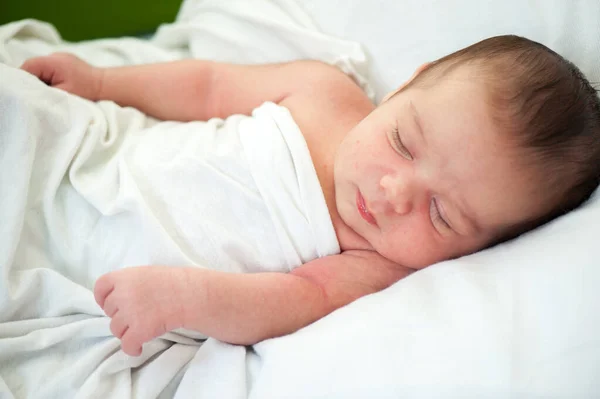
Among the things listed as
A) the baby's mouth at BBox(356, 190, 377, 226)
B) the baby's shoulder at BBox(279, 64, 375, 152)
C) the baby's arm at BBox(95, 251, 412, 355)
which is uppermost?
the baby's shoulder at BBox(279, 64, 375, 152)

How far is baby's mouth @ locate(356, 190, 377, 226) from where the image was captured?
0.81 metres

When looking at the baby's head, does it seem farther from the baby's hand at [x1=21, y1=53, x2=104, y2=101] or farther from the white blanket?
the baby's hand at [x1=21, y1=53, x2=104, y2=101]

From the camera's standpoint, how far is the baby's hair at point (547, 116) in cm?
71

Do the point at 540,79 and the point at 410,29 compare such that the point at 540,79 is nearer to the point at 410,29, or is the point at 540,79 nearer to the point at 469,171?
the point at 469,171

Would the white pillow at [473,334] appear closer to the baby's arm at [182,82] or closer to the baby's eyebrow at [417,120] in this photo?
the baby's eyebrow at [417,120]

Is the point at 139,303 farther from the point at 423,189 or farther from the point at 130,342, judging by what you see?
the point at 423,189

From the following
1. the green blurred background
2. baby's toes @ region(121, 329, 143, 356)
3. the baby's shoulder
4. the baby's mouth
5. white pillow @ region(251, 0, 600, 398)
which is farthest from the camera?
the green blurred background

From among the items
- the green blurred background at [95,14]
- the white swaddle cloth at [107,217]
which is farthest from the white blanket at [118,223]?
the green blurred background at [95,14]

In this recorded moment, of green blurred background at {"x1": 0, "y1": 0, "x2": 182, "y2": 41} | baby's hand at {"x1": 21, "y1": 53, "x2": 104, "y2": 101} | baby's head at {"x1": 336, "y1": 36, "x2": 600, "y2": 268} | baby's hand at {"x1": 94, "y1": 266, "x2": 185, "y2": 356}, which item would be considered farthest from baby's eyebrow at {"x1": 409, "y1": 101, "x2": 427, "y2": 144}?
green blurred background at {"x1": 0, "y1": 0, "x2": 182, "y2": 41}

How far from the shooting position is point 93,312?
767mm

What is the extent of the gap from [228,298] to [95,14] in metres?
1.04

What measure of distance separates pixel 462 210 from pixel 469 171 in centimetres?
6

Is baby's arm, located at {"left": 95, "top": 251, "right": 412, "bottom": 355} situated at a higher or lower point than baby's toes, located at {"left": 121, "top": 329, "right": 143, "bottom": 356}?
higher

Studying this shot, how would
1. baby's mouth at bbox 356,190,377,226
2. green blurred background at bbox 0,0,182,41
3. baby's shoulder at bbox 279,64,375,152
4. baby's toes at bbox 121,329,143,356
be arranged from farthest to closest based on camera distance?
1. green blurred background at bbox 0,0,182,41
2. baby's shoulder at bbox 279,64,375,152
3. baby's mouth at bbox 356,190,377,226
4. baby's toes at bbox 121,329,143,356
